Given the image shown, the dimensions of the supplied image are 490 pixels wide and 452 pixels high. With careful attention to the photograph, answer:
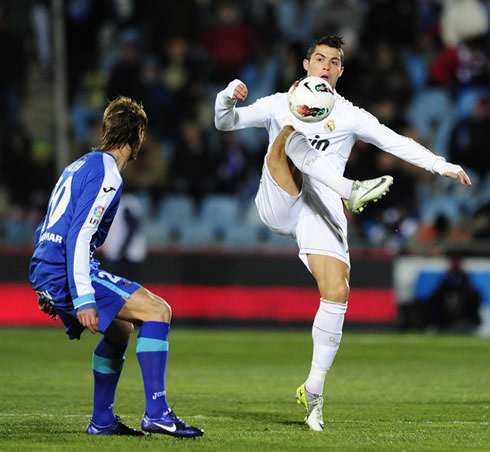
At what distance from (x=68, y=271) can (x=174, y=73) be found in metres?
13.4

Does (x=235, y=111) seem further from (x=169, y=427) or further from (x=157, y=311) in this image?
(x=169, y=427)

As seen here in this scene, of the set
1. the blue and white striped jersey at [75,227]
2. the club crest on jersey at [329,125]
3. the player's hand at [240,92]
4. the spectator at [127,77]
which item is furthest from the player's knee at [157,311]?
the spectator at [127,77]

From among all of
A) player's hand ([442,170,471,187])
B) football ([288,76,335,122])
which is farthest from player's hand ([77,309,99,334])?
player's hand ([442,170,471,187])

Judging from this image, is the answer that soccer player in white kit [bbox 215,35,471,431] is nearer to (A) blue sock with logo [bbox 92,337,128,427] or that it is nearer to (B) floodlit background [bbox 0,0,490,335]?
(A) blue sock with logo [bbox 92,337,128,427]

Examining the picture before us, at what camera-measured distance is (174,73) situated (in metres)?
19.4

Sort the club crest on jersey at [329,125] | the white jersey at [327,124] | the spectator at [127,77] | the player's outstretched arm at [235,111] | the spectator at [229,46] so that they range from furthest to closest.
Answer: the spectator at [229,46]
the spectator at [127,77]
the club crest on jersey at [329,125]
the white jersey at [327,124]
the player's outstretched arm at [235,111]

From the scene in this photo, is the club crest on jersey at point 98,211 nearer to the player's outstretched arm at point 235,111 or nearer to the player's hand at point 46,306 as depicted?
the player's hand at point 46,306

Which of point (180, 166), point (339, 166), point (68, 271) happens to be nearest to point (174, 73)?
point (180, 166)

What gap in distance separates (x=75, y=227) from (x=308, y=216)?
1846 millimetres

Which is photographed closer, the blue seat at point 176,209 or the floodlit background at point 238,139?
the floodlit background at point 238,139

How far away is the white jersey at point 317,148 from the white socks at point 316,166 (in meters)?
0.36

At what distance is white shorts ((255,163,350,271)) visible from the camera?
7523 mm

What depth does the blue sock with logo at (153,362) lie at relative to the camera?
255 inches

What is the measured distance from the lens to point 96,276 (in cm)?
656
